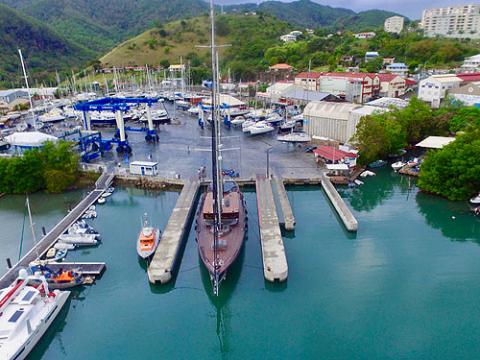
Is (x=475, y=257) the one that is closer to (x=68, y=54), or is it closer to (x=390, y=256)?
(x=390, y=256)

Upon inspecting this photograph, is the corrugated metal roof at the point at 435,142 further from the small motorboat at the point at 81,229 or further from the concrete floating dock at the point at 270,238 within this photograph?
the small motorboat at the point at 81,229

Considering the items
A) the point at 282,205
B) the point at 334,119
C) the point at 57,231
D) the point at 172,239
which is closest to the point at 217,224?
the point at 172,239

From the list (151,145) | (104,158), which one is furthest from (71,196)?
(151,145)

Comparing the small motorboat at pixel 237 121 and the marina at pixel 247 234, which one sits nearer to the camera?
the marina at pixel 247 234

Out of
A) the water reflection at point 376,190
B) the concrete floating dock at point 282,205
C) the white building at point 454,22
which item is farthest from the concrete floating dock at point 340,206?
the white building at point 454,22

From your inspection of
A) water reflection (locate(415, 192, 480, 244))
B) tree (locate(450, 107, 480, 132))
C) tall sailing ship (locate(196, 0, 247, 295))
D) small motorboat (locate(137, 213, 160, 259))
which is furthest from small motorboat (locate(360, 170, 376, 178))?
small motorboat (locate(137, 213, 160, 259))

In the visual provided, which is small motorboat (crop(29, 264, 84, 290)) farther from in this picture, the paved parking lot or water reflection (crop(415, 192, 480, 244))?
water reflection (crop(415, 192, 480, 244))
